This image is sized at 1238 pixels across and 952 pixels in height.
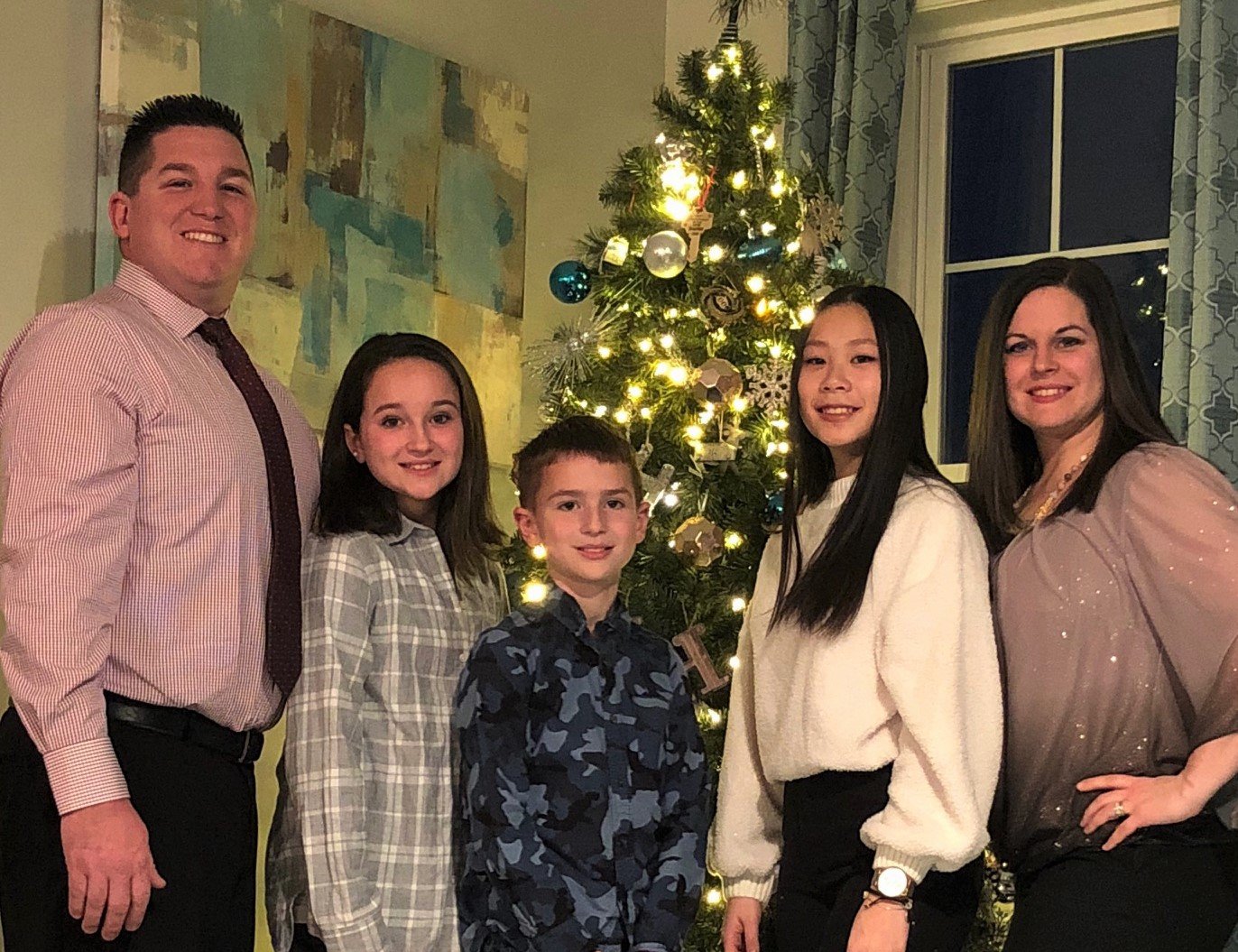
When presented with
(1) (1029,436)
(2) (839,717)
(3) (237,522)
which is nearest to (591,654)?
(2) (839,717)

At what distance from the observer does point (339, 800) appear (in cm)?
220

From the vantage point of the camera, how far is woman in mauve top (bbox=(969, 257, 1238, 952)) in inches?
86.4

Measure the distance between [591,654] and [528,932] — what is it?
0.41 meters

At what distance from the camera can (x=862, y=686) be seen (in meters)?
2.29

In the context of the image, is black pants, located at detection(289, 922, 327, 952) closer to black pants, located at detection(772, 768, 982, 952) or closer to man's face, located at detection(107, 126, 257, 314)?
black pants, located at detection(772, 768, 982, 952)

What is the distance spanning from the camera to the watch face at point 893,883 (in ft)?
7.11

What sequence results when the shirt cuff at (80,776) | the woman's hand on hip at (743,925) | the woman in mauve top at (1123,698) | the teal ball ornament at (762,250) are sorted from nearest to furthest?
the shirt cuff at (80,776) → the woman in mauve top at (1123,698) → the woman's hand on hip at (743,925) → the teal ball ornament at (762,250)

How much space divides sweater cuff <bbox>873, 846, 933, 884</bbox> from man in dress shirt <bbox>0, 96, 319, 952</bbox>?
886 millimetres

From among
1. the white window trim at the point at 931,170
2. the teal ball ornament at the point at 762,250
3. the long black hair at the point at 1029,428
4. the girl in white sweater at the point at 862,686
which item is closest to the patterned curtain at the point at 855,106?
the white window trim at the point at 931,170

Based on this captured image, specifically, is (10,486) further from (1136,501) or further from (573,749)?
(1136,501)

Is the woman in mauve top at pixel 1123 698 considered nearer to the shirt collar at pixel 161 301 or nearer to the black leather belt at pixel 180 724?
the black leather belt at pixel 180 724

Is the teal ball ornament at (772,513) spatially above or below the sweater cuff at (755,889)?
above

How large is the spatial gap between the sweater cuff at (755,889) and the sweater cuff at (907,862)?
337 mm

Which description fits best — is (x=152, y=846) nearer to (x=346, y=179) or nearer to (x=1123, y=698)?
(x=1123, y=698)
